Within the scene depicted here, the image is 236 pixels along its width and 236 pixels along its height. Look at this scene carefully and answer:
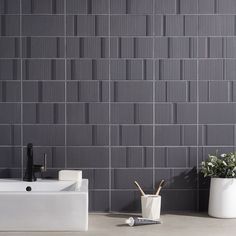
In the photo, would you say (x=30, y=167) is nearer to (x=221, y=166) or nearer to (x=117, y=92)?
(x=117, y=92)

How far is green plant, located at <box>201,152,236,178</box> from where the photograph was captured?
222 cm

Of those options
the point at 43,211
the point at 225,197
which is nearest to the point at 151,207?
the point at 225,197

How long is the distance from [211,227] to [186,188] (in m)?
0.39

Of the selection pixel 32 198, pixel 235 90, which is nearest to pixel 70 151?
pixel 32 198

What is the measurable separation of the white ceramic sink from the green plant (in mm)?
669

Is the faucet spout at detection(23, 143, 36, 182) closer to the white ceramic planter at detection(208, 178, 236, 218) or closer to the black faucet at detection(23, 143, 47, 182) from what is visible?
the black faucet at detection(23, 143, 47, 182)

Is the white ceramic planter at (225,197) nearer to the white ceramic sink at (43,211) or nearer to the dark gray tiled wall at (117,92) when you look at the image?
the dark gray tiled wall at (117,92)

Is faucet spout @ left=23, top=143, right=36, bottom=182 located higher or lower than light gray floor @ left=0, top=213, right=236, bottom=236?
higher

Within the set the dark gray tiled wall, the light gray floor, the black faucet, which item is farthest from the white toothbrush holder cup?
the black faucet

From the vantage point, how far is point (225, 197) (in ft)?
7.21

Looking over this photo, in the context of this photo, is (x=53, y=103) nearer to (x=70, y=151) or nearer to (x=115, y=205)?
(x=70, y=151)

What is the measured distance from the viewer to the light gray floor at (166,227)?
75.7 inches

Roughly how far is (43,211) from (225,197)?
0.85 m

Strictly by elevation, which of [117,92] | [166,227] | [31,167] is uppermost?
[117,92]
